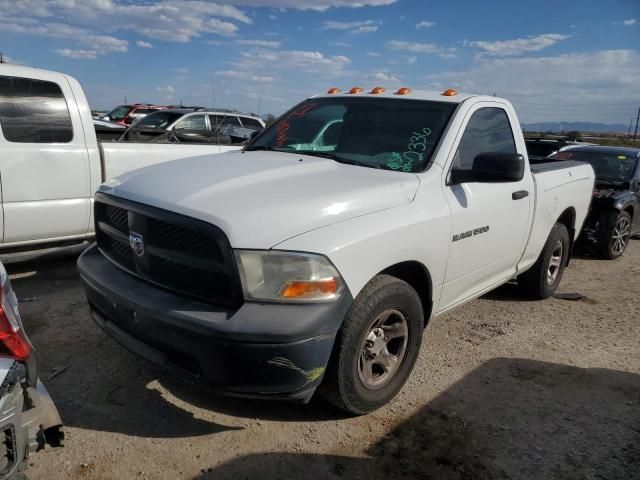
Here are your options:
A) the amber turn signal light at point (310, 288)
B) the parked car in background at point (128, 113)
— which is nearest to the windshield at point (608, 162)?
the amber turn signal light at point (310, 288)

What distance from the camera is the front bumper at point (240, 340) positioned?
2.35 meters

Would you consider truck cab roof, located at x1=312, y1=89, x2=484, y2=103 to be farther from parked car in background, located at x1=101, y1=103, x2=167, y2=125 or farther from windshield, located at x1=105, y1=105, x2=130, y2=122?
windshield, located at x1=105, y1=105, x2=130, y2=122

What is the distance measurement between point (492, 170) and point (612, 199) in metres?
5.20

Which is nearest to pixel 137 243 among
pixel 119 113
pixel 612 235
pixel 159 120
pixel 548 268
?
pixel 548 268

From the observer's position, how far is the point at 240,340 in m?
2.34

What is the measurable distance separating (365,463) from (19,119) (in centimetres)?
430

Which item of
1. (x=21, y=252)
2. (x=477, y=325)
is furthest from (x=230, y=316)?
(x=21, y=252)

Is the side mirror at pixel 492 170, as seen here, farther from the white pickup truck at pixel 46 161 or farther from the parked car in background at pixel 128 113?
the parked car in background at pixel 128 113

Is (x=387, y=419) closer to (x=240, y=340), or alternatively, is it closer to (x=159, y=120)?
(x=240, y=340)

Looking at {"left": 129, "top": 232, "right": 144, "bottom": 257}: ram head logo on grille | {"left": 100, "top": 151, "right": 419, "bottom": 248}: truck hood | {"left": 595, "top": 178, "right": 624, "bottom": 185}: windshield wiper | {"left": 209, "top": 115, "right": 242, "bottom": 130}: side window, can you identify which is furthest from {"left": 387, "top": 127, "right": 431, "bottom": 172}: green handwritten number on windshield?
{"left": 209, "top": 115, "right": 242, "bottom": 130}: side window

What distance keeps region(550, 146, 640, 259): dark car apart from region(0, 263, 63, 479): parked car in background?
7.38 m

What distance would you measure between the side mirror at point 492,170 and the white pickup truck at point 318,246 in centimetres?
1

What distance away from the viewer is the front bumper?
2.35 meters

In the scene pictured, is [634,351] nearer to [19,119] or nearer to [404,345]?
[404,345]
